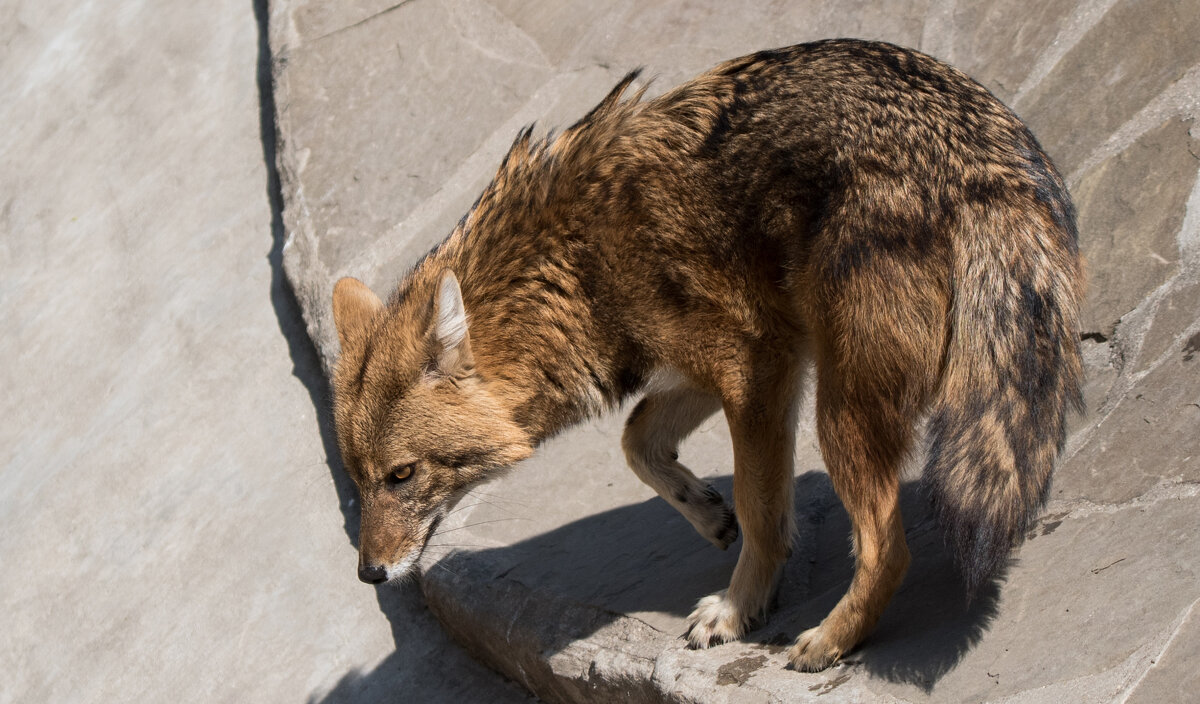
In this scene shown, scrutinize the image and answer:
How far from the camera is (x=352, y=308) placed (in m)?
4.69

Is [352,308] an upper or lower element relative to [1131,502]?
lower

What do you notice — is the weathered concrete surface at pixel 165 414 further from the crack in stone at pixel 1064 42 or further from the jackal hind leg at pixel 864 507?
the crack in stone at pixel 1064 42

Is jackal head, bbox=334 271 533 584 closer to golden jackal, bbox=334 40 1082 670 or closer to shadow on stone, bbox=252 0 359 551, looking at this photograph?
golden jackal, bbox=334 40 1082 670

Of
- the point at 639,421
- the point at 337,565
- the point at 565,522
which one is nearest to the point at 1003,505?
the point at 639,421

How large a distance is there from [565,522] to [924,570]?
1749 mm

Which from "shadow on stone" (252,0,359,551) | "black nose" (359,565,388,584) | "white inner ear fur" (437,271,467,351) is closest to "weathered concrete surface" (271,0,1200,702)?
"shadow on stone" (252,0,359,551)

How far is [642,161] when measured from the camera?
4184 mm

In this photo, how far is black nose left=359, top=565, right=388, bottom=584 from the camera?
449cm

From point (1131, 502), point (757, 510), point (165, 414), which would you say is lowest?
point (165, 414)

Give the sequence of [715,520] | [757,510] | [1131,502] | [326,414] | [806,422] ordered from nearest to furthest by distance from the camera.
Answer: [1131,502] → [757,510] → [715,520] → [806,422] → [326,414]

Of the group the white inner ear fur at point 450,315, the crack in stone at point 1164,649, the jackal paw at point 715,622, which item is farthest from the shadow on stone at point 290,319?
the crack in stone at point 1164,649

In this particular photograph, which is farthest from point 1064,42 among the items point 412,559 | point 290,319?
point 290,319

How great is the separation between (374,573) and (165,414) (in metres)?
2.46

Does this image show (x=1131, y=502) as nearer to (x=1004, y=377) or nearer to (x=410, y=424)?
(x=1004, y=377)
